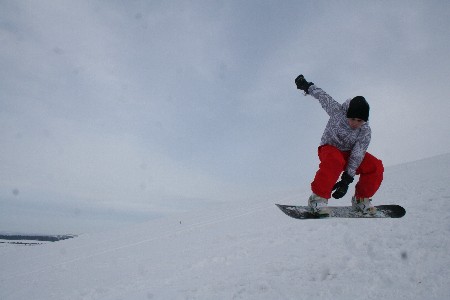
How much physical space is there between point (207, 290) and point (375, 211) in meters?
2.86

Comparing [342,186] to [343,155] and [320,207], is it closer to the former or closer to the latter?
[320,207]

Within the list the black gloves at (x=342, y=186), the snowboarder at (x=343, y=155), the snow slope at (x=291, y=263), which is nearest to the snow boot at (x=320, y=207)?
the snowboarder at (x=343, y=155)

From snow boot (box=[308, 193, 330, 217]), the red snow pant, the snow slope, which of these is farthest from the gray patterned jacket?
the snow slope

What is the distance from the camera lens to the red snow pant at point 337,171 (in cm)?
395

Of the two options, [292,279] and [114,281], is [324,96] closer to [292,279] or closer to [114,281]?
[292,279]

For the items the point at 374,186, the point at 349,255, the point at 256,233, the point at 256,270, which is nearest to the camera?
the point at 374,186

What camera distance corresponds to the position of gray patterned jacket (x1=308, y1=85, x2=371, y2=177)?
161 inches

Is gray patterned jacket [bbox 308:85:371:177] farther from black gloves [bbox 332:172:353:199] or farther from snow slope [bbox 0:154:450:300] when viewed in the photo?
snow slope [bbox 0:154:450:300]

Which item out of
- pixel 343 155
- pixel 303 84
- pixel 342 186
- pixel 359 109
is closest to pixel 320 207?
pixel 342 186

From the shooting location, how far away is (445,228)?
16.6 ft

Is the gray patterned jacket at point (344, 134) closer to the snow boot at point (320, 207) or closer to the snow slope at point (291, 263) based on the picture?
the snow boot at point (320, 207)

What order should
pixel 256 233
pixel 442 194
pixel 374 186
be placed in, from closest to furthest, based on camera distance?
pixel 374 186 < pixel 442 194 < pixel 256 233

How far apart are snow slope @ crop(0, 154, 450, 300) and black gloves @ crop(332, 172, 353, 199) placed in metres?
1.19

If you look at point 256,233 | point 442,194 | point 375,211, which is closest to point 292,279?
point 375,211
